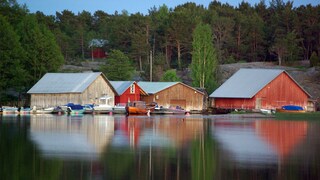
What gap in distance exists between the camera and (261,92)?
253ft

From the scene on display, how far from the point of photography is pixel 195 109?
82.3 meters

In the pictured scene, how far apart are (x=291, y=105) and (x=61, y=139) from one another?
158ft

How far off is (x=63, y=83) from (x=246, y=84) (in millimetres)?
20758

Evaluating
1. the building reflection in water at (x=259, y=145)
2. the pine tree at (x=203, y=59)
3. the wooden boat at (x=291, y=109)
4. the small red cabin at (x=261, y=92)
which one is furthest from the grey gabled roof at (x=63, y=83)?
the building reflection in water at (x=259, y=145)

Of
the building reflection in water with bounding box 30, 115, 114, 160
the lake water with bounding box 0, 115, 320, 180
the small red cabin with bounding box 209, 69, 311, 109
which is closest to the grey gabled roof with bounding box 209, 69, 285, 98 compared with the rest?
the small red cabin with bounding box 209, 69, 311, 109

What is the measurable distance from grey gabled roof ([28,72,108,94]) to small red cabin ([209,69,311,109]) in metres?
14.3

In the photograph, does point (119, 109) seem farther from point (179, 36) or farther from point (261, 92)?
point (179, 36)

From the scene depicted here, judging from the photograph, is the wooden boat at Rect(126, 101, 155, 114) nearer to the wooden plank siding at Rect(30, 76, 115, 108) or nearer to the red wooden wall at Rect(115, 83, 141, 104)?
the wooden plank siding at Rect(30, 76, 115, 108)

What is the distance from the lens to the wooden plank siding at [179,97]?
80.9 meters

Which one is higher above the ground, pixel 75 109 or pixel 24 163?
pixel 75 109

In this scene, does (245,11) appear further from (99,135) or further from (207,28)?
(99,135)

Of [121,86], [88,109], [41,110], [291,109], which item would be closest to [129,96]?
[121,86]

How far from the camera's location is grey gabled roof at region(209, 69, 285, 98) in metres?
77.3

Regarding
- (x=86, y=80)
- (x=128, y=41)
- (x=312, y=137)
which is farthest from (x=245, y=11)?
(x=312, y=137)
